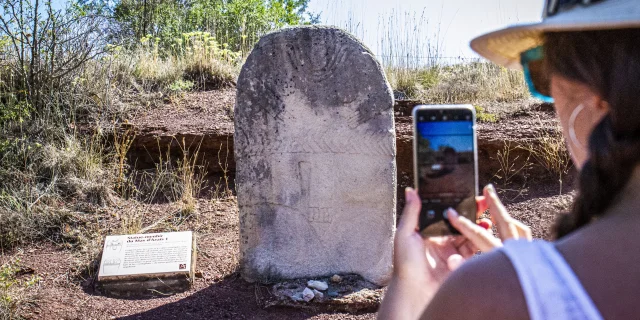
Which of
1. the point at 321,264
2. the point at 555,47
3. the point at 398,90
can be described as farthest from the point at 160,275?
the point at 398,90

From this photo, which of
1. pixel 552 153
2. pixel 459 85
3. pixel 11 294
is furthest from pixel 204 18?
pixel 11 294

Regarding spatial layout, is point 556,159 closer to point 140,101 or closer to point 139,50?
point 140,101

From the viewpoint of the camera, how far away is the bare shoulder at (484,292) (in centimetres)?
72

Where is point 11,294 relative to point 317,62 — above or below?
below

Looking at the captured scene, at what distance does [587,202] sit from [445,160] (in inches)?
24.0

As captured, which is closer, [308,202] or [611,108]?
[611,108]

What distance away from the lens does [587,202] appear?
83 centimetres

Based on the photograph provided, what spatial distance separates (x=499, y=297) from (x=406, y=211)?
0.55m

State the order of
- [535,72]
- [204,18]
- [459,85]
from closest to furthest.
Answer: [535,72] < [459,85] < [204,18]

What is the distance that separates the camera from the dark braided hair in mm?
768

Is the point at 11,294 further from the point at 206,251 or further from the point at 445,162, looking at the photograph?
the point at 445,162

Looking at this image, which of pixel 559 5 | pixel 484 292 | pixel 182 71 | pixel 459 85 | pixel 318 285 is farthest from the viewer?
pixel 459 85

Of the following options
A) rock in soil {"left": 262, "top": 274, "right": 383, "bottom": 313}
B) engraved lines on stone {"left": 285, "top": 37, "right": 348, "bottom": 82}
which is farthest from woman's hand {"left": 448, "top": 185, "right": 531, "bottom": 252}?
engraved lines on stone {"left": 285, "top": 37, "right": 348, "bottom": 82}

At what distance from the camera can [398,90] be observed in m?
8.62
